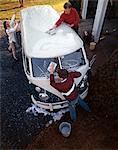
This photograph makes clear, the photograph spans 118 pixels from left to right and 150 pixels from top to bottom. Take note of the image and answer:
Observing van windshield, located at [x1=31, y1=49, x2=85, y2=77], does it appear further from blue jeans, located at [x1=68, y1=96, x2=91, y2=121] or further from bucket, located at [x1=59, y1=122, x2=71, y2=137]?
bucket, located at [x1=59, y1=122, x2=71, y2=137]

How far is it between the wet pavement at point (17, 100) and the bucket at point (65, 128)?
0.54m

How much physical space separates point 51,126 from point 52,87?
3.48ft

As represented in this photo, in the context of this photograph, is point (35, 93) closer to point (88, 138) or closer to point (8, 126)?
point (8, 126)

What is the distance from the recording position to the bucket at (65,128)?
687 cm

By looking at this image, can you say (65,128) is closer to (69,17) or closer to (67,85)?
(67,85)

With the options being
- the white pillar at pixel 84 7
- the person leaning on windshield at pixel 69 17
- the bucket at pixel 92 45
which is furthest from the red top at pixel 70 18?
the white pillar at pixel 84 7

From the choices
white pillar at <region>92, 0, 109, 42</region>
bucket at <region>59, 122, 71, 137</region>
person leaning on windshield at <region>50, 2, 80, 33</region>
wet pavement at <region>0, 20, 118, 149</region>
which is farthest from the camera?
white pillar at <region>92, 0, 109, 42</region>

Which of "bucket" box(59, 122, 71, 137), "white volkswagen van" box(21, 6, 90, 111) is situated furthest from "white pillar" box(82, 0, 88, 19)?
"bucket" box(59, 122, 71, 137)

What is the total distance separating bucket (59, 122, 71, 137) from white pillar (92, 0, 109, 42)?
3912 mm

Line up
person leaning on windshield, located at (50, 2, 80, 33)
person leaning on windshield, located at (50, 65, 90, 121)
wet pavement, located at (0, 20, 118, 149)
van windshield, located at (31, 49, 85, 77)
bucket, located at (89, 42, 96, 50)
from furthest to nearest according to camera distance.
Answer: bucket, located at (89, 42, 96, 50) < person leaning on windshield, located at (50, 2, 80, 33) < van windshield, located at (31, 49, 85, 77) < wet pavement, located at (0, 20, 118, 149) < person leaning on windshield, located at (50, 65, 90, 121)

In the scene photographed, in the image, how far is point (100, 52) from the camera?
30.2 feet

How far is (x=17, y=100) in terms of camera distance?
7930 mm

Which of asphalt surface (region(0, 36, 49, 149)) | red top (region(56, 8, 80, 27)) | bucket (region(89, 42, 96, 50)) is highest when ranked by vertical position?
red top (region(56, 8, 80, 27))

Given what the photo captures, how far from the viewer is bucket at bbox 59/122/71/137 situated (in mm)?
6870
